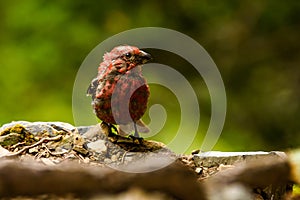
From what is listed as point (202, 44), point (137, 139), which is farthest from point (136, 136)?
point (202, 44)

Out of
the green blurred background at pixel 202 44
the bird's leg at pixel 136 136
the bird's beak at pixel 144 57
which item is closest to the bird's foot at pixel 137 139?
the bird's leg at pixel 136 136

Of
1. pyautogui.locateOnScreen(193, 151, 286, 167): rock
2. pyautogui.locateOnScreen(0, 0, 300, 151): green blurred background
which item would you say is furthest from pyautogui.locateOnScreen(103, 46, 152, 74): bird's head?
pyautogui.locateOnScreen(0, 0, 300, 151): green blurred background

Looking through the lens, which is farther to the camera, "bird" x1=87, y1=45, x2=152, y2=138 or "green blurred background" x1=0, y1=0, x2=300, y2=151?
"green blurred background" x1=0, y1=0, x2=300, y2=151

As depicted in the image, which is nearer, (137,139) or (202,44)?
(137,139)

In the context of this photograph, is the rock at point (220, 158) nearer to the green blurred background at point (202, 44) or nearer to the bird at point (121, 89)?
the bird at point (121, 89)

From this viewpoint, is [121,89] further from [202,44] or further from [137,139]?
[202,44]

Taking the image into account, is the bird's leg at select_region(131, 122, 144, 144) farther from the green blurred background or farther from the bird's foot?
the green blurred background

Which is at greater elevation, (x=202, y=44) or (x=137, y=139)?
(x=202, y=44)

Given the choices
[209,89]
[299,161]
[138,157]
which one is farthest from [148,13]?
[299,161]
